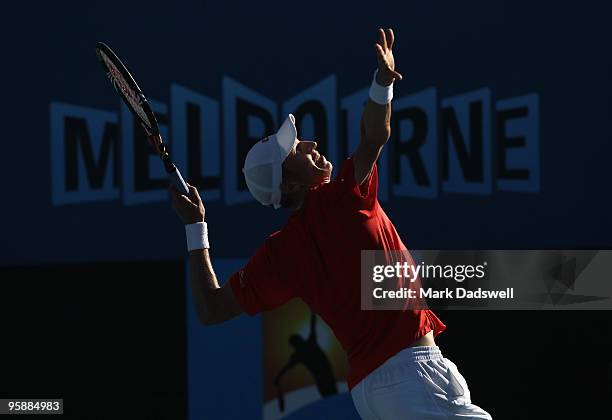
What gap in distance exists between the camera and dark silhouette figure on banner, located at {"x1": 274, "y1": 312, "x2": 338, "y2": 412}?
7445 mm

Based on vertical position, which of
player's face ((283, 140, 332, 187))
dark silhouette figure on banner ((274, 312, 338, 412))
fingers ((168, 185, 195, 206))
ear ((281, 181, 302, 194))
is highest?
player's face ((283, 140, 332, 187))

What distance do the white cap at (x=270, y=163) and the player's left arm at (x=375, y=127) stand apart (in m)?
0.35

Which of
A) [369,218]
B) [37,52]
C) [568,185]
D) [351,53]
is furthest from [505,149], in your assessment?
[369,218]

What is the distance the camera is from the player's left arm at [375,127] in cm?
376

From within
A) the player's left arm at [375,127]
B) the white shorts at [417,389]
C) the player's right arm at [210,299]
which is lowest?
the white shorts at [417,389]

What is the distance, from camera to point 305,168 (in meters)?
4.07

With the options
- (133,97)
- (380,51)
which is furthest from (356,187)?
(133,97)

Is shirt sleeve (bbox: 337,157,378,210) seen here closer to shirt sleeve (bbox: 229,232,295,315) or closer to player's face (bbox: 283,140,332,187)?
player's face (bbox: 283,140,332,187)

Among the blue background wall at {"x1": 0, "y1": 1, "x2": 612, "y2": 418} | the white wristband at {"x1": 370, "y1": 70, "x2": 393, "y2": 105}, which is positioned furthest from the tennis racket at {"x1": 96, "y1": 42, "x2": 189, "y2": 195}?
the blue background wall at {"x1": 0, "y1": 1, "x2": 612, "y2": 418}

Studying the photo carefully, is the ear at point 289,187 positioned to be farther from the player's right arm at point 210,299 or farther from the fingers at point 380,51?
the fingers at point 380,51

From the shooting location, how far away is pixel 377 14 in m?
7.91

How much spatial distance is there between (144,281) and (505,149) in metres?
2.43

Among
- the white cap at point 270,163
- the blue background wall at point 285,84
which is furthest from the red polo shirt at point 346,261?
the blue background wall at point 285,84

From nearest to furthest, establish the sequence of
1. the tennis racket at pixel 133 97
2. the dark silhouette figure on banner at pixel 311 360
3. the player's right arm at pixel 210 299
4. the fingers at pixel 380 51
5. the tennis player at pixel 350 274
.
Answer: the fingers at pixel 380 51 → the tennis player at pixel 350 274 → the player's right arm at pixel 210 299 → the tennis racket at pixel 133 97 → the dark silhouette figure on banner at pixel 311 360
